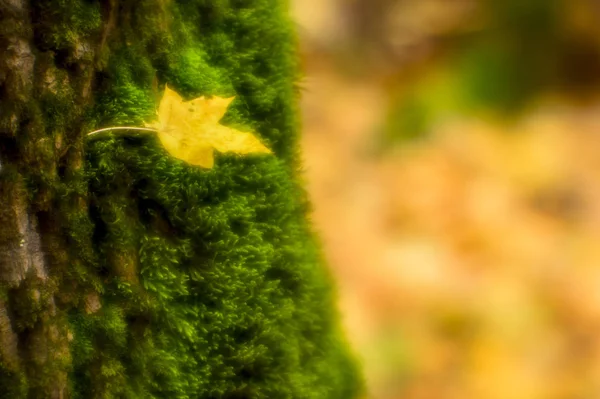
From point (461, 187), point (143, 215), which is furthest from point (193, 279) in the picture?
point (461, 187)

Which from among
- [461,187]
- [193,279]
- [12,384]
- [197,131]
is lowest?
[12,384]

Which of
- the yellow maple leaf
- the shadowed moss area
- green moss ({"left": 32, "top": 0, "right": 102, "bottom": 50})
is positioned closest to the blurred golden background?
the shadowed moss area

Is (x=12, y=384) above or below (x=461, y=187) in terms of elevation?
below

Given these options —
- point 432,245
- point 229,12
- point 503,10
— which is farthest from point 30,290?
point 503,10

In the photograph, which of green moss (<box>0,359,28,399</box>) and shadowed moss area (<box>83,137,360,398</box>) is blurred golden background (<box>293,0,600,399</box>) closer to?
shadowed moss area (<box>83,137,360,398</box>)

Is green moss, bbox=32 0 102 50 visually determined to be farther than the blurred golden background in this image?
No

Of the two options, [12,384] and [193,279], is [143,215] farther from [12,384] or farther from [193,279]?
[12,384]
